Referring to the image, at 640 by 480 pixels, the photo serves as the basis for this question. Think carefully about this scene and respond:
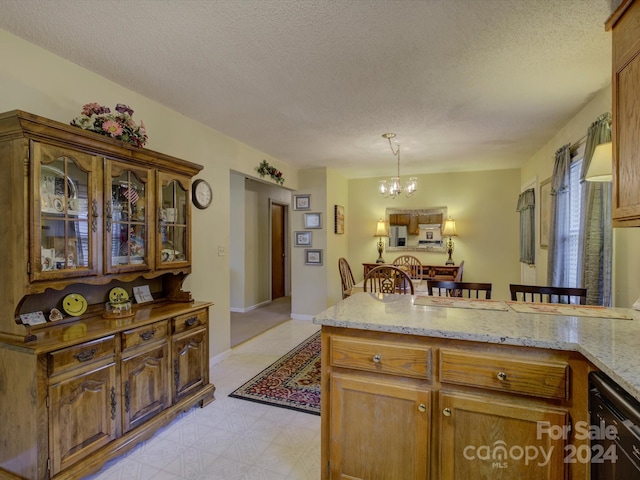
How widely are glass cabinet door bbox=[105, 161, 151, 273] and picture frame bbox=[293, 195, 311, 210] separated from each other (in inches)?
123

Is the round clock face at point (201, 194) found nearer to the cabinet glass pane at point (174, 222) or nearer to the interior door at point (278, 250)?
the cabinet glass pane at point (174, 222)

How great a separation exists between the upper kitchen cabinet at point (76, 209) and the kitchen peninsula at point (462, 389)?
1.43 meters

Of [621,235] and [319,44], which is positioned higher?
[319,44]

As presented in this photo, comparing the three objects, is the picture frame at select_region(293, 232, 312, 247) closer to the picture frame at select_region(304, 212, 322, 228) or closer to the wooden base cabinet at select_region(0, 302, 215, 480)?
the picture frame at select_region(304, 212, 322, 228)

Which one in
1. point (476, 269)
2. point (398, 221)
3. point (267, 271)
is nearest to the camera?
point (476, 269)

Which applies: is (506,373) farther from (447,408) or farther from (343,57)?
(343,57)

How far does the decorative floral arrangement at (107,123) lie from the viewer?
1.93 metres

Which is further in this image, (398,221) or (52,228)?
(398,221)

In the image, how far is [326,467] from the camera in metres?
1.56

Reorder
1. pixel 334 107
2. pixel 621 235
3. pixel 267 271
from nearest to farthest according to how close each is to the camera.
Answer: pixel 621 235 → pixel 334 107 → pixel 267 271

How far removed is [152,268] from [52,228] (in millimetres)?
675

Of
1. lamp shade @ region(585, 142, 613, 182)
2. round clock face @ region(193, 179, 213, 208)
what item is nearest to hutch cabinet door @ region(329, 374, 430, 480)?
lamp shade @ region(585, 142, 613, 182)

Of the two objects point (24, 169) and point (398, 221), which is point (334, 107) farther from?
point (398, 221)

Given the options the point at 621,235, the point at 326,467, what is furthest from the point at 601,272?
the point at 326,467
